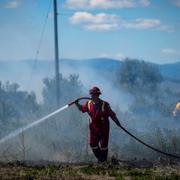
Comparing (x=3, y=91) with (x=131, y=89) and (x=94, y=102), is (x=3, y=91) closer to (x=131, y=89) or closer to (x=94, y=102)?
(x=131, y=89)

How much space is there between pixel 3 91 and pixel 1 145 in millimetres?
8998

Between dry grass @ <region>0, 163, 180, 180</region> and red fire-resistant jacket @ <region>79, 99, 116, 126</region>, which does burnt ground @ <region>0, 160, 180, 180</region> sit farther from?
red fire-resistant jacket @ <region>79, 99, 116, 126</region>

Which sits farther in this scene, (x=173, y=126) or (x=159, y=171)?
(x=173, y=126)

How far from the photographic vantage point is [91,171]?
850 cm

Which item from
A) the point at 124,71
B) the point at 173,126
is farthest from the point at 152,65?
the point at 173,126

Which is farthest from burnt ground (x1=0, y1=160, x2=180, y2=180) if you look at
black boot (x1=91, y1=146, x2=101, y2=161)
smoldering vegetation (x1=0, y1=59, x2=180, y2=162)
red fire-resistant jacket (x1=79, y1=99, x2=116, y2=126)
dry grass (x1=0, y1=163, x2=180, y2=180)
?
smoldering vegetation (x1=0, y1=59, x2=180, y2=162)

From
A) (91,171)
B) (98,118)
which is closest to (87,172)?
(91,171)

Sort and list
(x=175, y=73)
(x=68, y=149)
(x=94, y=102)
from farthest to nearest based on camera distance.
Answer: (x=175, y=73) < (x=68, y=149) < (x=94, y=102)

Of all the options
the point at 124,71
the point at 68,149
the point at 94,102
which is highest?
the point at 124,71

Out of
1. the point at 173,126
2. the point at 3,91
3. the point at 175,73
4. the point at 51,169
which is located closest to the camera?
the point at 51,169

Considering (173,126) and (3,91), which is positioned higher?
(3,91)

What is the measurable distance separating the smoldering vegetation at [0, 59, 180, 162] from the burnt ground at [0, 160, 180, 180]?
5.32 feet

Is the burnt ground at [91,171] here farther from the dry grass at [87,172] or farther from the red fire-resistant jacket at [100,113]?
Answer: the red fire-resistant jacket at [100,113]

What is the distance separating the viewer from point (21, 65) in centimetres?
3186
